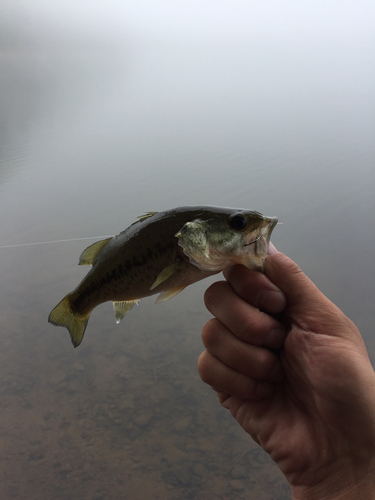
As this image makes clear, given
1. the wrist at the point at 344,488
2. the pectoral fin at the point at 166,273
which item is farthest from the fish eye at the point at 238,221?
the wrist at the point at 344,488

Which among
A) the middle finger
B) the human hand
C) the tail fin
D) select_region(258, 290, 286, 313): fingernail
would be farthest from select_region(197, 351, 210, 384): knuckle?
the tail fin

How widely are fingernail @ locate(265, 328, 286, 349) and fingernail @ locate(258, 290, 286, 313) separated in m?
0.06

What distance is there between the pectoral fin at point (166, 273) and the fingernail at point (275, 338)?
315 mm

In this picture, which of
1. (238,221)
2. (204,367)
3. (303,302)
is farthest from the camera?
(204,367)

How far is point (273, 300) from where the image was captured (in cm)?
86

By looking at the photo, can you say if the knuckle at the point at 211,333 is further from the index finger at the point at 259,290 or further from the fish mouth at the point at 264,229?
the fish mouth at the point at 264,229

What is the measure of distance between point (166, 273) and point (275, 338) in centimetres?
35

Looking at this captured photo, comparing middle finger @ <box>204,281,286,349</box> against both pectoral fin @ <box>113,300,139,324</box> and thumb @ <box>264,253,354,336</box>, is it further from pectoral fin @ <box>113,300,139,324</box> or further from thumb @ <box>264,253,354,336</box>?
pectoral fin @ <box>113,300,139,324</box>

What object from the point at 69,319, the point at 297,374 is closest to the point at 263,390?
the point at 297,374

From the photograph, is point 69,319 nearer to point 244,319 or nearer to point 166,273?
point 166,273

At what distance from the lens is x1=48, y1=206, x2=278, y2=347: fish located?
0.74 metres

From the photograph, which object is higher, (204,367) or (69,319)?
(69,319)

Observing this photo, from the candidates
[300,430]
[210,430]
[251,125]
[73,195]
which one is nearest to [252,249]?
[300,430]

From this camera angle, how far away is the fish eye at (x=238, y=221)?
2.44ft
